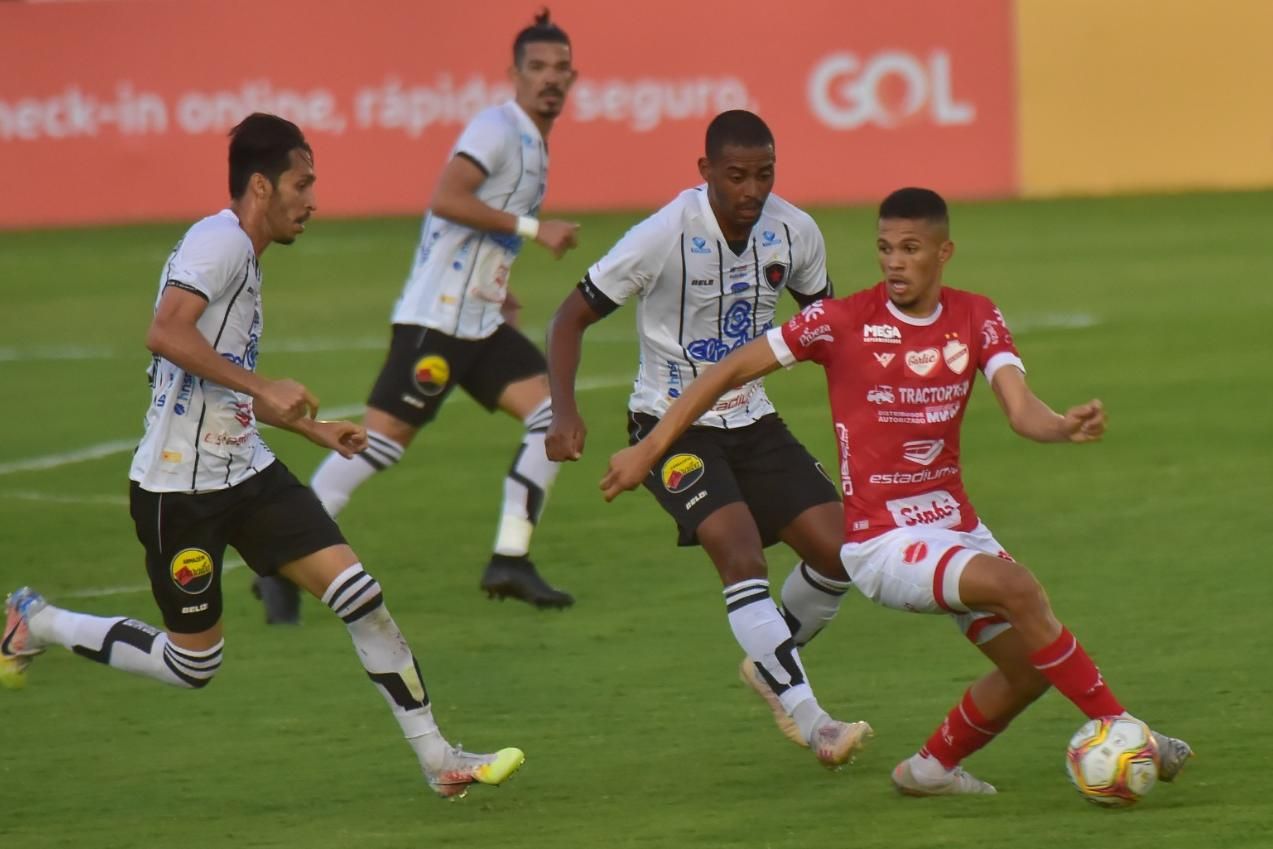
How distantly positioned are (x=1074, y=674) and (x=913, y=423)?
893mm

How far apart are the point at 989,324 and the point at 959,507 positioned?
56cm

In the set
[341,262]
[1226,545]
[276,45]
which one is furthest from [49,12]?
[1226,545]

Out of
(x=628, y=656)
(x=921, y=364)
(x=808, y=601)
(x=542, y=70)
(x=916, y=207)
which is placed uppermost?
(x=916, y=207)

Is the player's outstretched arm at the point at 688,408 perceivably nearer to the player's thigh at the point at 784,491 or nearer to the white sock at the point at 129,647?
the player's thigh at the point at 784,491

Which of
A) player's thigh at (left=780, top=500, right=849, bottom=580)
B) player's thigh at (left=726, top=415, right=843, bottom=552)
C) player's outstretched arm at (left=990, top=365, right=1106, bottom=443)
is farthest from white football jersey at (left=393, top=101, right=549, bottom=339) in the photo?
player's outstretched arm at (left=990, top=365, right=1106, bottom=443)

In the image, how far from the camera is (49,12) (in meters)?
26.0

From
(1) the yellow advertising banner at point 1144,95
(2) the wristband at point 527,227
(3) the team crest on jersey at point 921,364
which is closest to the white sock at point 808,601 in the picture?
(3) the team crest on jersey at point 921,364

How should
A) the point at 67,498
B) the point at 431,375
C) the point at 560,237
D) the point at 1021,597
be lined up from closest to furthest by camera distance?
1. the point at 1021,597
2. the point at 560,237
3. the point at 431,375
4. the point at 67,498

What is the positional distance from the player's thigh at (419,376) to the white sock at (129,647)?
275 centimetres

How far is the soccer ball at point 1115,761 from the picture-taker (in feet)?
20.5

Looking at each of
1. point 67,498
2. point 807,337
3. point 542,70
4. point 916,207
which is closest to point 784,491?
point 807,337

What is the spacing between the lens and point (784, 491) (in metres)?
7.64

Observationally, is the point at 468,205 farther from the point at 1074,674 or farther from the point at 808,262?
the point at 1074,674

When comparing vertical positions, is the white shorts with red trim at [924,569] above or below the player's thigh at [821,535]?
above
